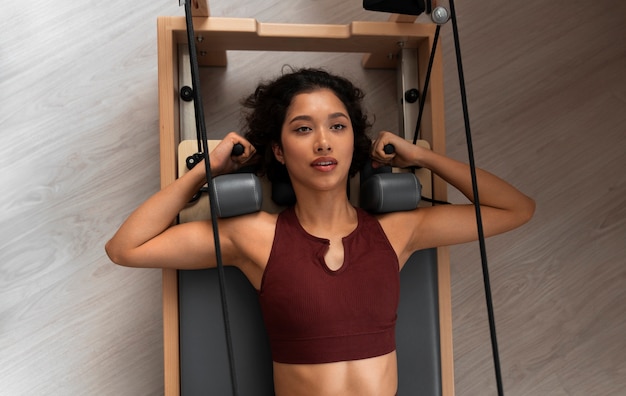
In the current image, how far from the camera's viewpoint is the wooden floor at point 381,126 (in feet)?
6.85

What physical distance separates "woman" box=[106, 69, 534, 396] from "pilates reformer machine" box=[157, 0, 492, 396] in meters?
0.10

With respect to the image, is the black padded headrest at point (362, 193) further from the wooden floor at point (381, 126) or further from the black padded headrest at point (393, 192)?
the wooden floor at point (381, 126)

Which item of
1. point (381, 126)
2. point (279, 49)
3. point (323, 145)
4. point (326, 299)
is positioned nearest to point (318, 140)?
point (323, 145)

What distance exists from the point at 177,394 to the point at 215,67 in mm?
1083

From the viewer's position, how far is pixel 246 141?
1.67m

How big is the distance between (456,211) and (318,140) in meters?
0.45

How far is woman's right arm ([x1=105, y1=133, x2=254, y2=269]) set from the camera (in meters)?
1.61

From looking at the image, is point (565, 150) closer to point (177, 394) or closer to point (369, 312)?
point (369, 312)

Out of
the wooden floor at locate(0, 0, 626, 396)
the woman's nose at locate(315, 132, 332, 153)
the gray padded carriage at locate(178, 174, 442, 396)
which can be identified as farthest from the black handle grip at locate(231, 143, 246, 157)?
the wooden floor at locate(0, 0, 626, 396)

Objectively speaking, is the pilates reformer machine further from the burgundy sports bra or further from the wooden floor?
the wooden floor

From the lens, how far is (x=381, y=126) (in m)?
2.21

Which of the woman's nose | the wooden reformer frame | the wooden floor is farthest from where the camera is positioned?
the wooden floor

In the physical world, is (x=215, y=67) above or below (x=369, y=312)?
above

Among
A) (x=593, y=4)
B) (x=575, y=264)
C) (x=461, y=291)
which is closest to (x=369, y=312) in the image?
(x=461, y=291)
